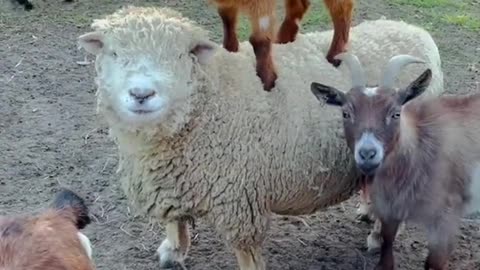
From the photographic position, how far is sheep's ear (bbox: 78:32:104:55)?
16.1 feet

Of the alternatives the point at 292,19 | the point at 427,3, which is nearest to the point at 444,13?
the point at 427,3

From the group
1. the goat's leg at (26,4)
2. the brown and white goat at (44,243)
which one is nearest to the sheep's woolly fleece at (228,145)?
the brown and white goat at (44,243)

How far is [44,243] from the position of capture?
3.33m

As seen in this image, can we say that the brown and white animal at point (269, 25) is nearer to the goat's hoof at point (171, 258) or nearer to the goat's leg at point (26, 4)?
the goat's hoof at point (171, 258)

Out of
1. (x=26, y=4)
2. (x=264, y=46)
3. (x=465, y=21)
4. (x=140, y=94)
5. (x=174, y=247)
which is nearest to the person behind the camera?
(x=140, y=94)

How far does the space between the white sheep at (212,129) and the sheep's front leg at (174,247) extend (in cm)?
26

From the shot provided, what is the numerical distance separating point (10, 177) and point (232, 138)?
2.40m

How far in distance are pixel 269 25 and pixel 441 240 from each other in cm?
155

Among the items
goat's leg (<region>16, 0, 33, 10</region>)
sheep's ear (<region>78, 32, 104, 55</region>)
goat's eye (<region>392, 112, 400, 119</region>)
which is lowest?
goat's leg (<region>16, 0, 33, 10</region>)

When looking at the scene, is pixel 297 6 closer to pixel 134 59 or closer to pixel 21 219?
pixel 134 59

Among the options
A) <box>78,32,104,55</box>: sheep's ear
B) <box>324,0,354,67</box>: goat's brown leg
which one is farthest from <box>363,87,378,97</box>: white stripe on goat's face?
<box>78,32,104,55</box>: sheep's ear

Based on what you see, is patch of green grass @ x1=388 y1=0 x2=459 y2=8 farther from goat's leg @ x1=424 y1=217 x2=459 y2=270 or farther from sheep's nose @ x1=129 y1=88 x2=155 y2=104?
sheep's nose @ x1=129 y1=88 x2=155 y2=104

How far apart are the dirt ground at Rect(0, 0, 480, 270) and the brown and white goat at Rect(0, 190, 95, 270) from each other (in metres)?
2.24

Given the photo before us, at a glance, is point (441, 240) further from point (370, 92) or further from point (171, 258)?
point (171, 258)
